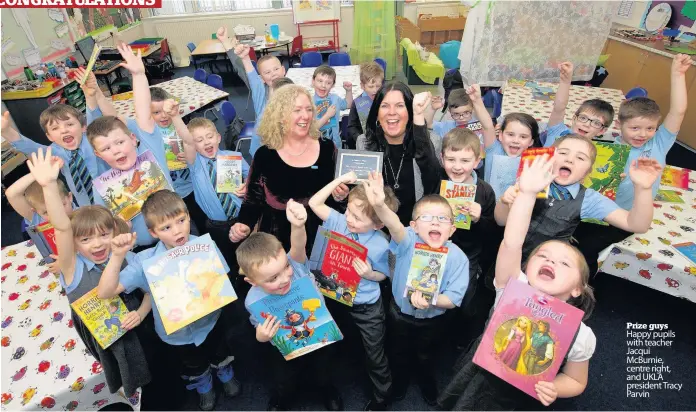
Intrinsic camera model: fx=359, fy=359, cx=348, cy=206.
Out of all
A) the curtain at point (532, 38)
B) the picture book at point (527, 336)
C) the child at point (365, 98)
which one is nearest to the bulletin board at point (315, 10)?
the curtain at point (532, 38)

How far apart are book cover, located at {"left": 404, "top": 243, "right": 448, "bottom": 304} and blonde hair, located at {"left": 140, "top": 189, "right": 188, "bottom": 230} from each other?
1.36 metres

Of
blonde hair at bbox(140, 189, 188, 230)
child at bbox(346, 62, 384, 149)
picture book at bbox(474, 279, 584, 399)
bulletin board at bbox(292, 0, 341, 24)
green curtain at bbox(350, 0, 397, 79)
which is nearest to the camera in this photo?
picture book at bbox(474, 279, 584, 399)

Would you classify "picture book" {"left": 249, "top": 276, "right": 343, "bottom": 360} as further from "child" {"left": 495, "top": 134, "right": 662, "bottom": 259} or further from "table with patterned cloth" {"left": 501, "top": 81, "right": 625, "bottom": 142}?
"table with patterned cloth" {"left": 501, "top": 81, "right": 625, "bottom": 142}

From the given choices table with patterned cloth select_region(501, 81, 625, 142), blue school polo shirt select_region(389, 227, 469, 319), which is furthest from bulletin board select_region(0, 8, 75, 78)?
table with patterned cloth select_region(501, 81, 625, 142)

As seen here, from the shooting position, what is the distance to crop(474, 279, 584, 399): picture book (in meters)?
1.49

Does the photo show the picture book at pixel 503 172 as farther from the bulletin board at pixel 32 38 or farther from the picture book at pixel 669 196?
the bulletin board at pixel 32 38

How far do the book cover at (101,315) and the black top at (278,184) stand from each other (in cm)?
92

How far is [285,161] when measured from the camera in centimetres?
236

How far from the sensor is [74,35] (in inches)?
294

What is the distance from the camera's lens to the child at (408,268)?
1.87 metres

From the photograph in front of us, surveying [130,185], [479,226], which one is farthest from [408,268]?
[130,185]

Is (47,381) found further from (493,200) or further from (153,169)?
(493,200)

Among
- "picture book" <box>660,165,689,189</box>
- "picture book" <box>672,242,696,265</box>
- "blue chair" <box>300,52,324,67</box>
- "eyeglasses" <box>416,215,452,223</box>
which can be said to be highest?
"blue chair" <box>300,52,324,67</box>

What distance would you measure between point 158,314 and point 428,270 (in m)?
1.54
